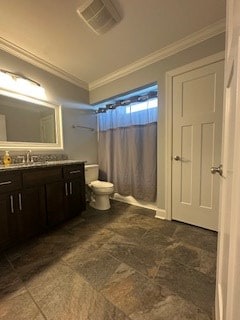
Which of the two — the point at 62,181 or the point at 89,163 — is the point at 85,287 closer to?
the point at 62,181

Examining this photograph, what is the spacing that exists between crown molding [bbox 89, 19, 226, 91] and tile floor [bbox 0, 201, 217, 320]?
222 cm

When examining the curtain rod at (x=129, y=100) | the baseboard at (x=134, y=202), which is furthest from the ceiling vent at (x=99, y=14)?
the baseboard at (x=134, y=202)

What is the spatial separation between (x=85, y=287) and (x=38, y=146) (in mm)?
1893

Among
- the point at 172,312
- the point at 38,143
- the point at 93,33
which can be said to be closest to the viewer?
the point at 172,312

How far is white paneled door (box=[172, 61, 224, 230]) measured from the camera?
1.88 meters

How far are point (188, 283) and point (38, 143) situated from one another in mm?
2364

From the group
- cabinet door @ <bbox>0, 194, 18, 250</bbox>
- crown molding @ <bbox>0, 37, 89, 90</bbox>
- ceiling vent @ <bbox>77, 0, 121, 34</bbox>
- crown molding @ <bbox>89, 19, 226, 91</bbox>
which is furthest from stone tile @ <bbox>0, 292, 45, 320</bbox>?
crown molding @ <bbox>89, 19, 226, 91</bbox>

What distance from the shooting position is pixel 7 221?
5.02 ft

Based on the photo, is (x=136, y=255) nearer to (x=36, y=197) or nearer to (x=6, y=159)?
(x=36, y=197)

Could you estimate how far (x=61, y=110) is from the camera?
272 centimetres

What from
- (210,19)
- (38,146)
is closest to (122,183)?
(38,146)

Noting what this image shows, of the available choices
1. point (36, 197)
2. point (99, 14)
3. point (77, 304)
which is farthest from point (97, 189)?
point (99, 14)

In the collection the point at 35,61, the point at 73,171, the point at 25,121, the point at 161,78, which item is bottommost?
the point at 73,171

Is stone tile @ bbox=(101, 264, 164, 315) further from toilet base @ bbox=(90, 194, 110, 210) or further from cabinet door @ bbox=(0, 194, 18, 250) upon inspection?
toilet base @ bbox=(90, 194, 110, 210)
